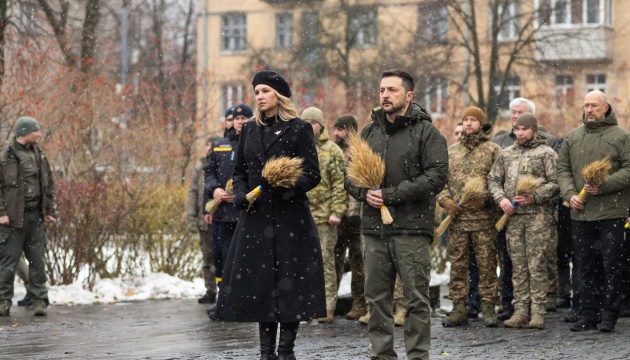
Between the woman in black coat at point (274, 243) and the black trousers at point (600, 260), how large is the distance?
375cm

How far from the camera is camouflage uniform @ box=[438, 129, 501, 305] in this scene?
A: 12.6 meters

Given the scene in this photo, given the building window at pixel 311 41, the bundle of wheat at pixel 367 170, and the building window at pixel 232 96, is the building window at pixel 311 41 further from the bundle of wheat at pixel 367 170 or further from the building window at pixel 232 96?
the bundle of wheat at pixel 367 170

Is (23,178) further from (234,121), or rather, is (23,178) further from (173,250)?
(173,250)

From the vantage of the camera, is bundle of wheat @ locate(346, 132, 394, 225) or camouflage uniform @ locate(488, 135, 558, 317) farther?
camouflage uniform @ locate(488, 135, 558, 317)

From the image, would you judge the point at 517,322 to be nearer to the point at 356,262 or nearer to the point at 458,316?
the point at 458,316

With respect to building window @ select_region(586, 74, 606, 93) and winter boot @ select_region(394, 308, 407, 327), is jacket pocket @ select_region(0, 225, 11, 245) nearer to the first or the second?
winter boot @ select_region(394, 308, 407, 327)

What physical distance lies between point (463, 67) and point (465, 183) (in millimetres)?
27561

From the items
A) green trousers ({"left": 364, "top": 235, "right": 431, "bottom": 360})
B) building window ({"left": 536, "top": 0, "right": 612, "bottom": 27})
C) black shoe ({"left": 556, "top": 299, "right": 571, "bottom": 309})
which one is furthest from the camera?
building window ({"left": 536, "top": 0, "right": 612, "bottom": 27})

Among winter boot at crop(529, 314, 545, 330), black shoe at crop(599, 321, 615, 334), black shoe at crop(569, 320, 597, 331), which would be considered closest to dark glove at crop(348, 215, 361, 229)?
winter boot at crop(529, 314, 545, 330)

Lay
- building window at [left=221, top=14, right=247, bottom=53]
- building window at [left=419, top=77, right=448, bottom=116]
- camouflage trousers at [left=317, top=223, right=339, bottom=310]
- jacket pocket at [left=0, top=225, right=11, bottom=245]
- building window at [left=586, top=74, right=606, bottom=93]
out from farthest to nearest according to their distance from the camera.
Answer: building window at [left=221, top=14, right=247, bottom=53]
building window at [left=586, top=74, right=606, bottom=93]
building window at [left=419, top=77, right=448, bottom=116]
jacket pocket at [left=0, top=225, right=11, bottom=245]
camouflage trousers at [left=317, top=223, right=339, bottom=310]

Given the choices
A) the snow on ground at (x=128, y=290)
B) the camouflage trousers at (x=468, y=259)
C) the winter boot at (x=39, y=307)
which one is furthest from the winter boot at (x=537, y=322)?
the winter boot at (x=39, y=307)

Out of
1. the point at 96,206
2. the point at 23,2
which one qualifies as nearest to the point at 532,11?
the point at 23,2

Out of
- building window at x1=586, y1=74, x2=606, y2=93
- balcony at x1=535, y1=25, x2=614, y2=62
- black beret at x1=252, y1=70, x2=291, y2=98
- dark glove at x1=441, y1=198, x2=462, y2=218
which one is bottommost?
dark glove at x1=441, y1=198, x2=462, y2=218

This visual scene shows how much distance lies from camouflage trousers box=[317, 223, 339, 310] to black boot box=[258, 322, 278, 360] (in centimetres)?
358
